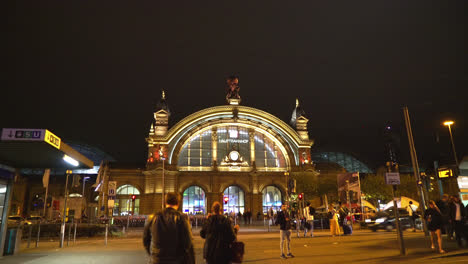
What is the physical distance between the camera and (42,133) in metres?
10.3

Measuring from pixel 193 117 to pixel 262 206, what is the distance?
1663 cm

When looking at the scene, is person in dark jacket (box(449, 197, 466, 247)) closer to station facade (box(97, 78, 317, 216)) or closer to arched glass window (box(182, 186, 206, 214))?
station facade (box(97, 78, 317, 216))

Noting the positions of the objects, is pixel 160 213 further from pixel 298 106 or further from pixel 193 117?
pixel 298 106

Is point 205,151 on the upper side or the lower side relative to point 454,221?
upper

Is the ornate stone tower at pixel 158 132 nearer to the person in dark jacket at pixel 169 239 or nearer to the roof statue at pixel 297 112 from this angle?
the roof statue at pixel 297 112

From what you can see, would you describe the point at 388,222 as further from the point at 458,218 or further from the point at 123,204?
the point at 123,204

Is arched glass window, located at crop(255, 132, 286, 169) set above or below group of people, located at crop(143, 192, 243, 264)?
above

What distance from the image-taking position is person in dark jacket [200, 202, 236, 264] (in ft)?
20.1

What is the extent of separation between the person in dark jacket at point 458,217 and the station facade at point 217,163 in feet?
114

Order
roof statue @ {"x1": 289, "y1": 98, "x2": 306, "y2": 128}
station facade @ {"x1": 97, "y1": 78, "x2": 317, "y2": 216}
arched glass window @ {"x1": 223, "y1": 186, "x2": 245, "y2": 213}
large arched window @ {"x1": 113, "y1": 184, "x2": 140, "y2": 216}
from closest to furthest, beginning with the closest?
1. station facade @ {"x1": 97, "y1": 78, "x2": 317, "y2": 216}
2. large arched window @ {"x1": 113, "y1": 184, "x2": 140, "y2": 216}
3. arched glass window @ {"x1": 223, "y1": 186, "x2": 245, "y2": 213}
4. roof statue @ {"x1": 289, "y1": 98, "x2": 306, "y2": 128}

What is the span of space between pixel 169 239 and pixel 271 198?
46464 millimetres

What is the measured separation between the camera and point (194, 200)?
47.8 meters

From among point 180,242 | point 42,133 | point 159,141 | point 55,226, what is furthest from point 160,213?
point 159,141

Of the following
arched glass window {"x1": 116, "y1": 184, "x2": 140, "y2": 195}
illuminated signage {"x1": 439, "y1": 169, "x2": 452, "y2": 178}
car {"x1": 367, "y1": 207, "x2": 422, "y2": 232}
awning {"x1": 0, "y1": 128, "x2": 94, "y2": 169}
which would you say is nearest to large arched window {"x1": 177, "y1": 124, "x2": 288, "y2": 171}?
arched glass window {"x1": 116, "y1": 184, "x2": 140, "y2": 195}
